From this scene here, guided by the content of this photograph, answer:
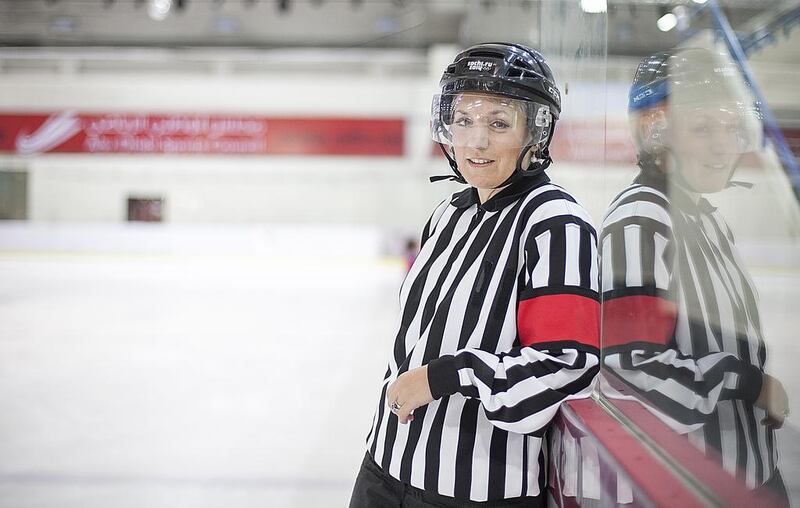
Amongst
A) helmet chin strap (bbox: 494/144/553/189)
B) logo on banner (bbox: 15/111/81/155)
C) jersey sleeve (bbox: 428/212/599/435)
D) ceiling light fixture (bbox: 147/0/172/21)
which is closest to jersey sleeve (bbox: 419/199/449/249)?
helmet chin strap (bbox: 494/144/553/189)

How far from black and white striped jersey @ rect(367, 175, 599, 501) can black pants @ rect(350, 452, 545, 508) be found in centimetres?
1

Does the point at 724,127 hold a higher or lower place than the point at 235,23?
lower

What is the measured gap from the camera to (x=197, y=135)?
1177cm

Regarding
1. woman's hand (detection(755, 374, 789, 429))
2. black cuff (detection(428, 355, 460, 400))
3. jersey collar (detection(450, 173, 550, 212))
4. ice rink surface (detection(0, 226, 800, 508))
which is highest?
jersey collar (detection(450, 173, 550, 212))

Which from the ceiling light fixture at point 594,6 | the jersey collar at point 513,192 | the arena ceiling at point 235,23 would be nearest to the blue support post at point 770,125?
the jersey collar at point 513,192

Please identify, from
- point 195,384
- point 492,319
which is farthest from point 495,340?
point 195,384

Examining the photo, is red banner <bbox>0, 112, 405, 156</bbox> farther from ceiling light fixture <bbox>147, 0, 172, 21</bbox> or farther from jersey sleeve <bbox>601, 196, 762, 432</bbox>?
jersey sleeve <bbox>601, 196, 762, 432</bbox>

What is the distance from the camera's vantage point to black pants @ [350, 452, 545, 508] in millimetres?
1043

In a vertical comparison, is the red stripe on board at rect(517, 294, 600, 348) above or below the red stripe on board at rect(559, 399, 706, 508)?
above

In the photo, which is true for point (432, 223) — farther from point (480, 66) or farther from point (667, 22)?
point (667, 22)

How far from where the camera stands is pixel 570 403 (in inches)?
42.8

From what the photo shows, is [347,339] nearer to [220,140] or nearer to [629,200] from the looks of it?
[629,200]

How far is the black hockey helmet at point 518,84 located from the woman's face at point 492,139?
12 mm

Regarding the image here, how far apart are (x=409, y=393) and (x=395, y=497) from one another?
0.19 meters
